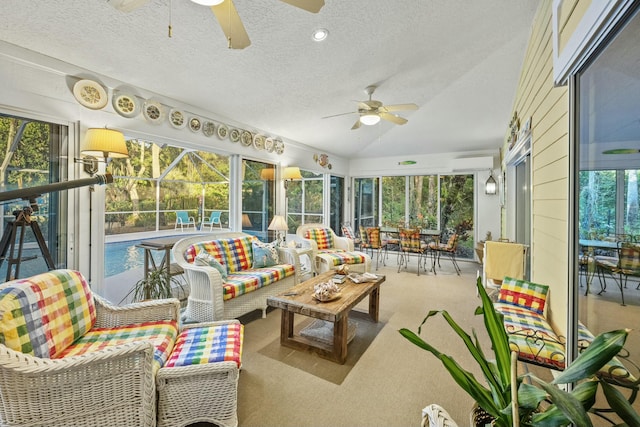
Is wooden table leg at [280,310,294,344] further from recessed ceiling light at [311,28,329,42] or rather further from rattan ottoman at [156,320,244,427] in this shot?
recessed ceiling light at [311,28,329,42]

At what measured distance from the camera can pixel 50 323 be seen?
61.1 inches

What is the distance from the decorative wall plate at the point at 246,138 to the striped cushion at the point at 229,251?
1514mm

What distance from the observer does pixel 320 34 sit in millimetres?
2707

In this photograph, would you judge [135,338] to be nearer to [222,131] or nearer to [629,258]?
[629,258]

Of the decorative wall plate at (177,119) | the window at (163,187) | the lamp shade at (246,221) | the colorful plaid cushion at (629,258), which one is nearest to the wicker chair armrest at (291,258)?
the lamp shade at (246,221)

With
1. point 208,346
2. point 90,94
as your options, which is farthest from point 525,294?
point 90,94

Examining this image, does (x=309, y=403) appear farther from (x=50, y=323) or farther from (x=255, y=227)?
(x=255, y=227)

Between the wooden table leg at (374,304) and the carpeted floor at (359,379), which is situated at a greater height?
the wooden table leg at (374,304)

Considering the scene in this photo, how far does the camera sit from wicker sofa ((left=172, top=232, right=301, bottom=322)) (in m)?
2.76

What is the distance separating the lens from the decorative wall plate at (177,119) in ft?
11.0

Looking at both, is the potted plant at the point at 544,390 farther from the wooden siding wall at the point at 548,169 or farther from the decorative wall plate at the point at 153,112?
the decorative wall plate at the point at 153,112

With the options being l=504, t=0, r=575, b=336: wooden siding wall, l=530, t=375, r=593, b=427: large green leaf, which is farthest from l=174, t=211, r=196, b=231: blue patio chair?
l=530, t=375, r=593, b=427: large green leaf

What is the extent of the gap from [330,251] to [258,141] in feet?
7.44

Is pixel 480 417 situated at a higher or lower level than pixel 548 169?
lower
